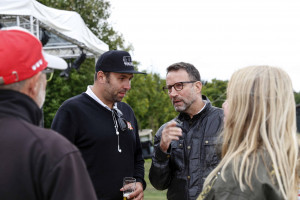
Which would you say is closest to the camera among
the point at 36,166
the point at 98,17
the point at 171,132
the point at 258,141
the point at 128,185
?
the point at 36,166

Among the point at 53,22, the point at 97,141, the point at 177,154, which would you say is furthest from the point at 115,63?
the point at 53,22

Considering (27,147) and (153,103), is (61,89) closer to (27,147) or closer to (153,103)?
(153,103)

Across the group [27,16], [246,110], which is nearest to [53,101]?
[27,16]

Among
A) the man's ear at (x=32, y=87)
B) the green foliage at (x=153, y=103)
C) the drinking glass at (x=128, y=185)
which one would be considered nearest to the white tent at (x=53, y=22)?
the drinking glass at (x=128, y=185)

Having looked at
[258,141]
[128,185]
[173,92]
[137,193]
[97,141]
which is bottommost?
[137,193]

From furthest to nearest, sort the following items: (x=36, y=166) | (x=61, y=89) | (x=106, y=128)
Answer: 1. (x=61, y=89)
2. (x=106, y=128)
3. (x=36, y=166)

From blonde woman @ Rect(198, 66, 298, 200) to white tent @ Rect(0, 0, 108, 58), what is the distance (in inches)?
243

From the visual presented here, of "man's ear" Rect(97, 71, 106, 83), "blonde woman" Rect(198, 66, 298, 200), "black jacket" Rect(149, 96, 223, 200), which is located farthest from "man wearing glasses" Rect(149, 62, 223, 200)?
"blonde woman" Rect(198, 66, 298, 200)

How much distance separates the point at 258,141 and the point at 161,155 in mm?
1630

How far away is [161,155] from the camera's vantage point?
3463 mm

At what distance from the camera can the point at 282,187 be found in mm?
1787

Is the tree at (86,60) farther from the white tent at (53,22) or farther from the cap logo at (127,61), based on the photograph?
the cap logo at (127,61)

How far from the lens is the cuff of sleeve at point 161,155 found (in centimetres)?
345

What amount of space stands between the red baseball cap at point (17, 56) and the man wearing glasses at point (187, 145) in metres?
1.75
